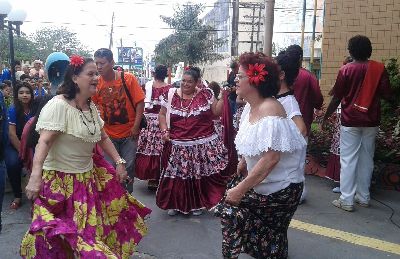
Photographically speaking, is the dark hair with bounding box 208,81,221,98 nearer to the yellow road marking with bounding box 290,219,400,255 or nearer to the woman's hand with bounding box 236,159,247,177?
the yellow road marking with bounding box 290,219,400,255

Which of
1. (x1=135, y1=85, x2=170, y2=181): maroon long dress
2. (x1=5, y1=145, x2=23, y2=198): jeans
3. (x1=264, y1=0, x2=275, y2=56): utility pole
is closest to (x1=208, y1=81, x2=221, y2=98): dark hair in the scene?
(x1=135, y1=85, x2=170, y2=181): maroon long dress

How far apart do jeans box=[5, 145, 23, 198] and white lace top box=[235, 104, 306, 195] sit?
145 inches

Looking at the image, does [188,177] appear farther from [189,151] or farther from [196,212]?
[196,212]

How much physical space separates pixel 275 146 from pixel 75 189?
148cm

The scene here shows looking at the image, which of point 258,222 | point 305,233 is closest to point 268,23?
point 305,233

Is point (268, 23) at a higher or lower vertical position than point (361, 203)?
higher

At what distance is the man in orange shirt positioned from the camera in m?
4.80

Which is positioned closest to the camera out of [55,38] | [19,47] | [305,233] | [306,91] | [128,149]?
[305,233]

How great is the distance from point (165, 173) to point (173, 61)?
Result: 2623cm

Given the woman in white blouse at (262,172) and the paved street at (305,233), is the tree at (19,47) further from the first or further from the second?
the woman in white blouse at (262,172)

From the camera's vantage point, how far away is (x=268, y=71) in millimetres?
2992

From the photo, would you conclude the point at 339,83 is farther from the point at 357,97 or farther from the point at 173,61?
the point at 173,61

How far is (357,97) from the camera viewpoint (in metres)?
5.14

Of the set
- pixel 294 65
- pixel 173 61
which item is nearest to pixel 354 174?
pixel 294 65
